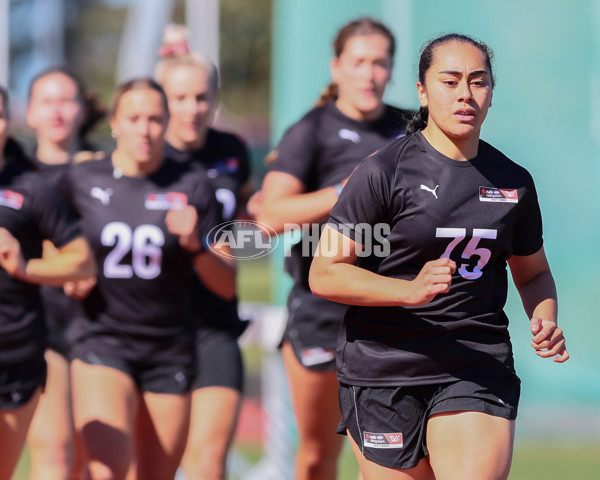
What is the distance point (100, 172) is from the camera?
18.9 ft

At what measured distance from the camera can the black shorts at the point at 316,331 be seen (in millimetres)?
5758

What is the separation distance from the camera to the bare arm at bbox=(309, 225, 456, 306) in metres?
3.57

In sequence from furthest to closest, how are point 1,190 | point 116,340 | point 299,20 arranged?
point 299,20 → point 116,340 → point 1,190

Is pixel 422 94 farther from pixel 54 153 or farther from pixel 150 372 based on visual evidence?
pixel 54 153

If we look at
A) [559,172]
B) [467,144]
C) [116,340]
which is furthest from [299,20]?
[467,144]

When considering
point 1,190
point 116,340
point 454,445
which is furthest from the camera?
point 116,340

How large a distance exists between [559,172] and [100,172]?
5.46m

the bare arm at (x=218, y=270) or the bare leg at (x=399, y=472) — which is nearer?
the bare leg at (x=399, y=472)

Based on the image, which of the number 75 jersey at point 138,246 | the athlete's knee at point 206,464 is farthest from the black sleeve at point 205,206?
the athlete's knee at point 206,464

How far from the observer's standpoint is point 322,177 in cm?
562

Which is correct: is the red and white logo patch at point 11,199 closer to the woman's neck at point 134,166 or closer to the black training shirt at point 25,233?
the black training shirt at point 25,233

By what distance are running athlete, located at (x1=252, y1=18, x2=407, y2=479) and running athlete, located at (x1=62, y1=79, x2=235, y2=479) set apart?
439 millimetres

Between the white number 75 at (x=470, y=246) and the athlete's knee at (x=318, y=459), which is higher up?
the white number 75 at (x=470, y=246)

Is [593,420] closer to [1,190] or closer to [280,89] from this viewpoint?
[280,89]
